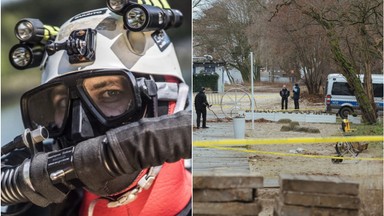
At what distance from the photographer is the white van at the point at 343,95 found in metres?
1.57

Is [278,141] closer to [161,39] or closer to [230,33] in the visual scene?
[230,33]

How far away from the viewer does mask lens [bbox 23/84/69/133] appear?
122cm

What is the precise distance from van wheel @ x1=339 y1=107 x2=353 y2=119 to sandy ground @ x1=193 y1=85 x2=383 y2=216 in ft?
0.14

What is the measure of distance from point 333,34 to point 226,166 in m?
0.64

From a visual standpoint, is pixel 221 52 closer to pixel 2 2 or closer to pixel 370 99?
pixel 370 99

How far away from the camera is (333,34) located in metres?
1.61

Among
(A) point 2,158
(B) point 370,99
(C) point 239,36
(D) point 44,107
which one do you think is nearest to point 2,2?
(D) point 44,107

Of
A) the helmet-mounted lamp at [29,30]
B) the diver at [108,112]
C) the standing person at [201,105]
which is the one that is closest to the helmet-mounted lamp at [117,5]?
the diver at [108,112]

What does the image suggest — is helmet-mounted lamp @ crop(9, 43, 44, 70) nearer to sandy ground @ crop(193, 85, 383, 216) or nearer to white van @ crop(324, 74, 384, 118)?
sandy ground @ crop(193, 85, 383, 216)

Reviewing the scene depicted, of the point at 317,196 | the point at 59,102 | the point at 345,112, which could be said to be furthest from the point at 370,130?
Answer: the point at 59,102

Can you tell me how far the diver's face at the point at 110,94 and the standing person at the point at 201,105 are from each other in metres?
0.30

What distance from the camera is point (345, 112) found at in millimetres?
1633

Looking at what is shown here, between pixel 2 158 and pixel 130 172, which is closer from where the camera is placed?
pixel 130 172

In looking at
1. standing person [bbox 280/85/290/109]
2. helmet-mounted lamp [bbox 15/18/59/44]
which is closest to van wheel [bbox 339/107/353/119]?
standing person [bbox 280/85/290/109]
